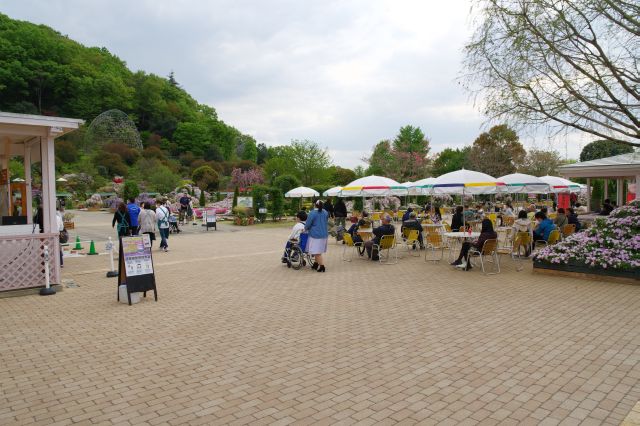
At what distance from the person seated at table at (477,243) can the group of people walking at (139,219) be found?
23.4 feet

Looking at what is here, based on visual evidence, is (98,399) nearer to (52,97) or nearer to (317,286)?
(317,286)

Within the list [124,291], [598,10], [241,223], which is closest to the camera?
[124,291]

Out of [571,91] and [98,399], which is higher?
[571,91]

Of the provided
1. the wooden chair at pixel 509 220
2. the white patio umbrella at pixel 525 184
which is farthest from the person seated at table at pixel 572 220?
the wooden chair at pixel 509 220

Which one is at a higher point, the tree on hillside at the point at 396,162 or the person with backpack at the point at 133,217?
the tree on hillside at the point at 396,162

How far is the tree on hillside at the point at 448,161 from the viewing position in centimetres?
5012

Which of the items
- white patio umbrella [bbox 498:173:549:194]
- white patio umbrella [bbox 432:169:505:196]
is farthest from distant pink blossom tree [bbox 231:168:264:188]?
white patio umbrella [bbox 432:169:505:196]

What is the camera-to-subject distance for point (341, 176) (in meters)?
43.1

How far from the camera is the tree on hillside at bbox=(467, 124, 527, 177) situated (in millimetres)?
41906

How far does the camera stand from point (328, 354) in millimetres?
4602

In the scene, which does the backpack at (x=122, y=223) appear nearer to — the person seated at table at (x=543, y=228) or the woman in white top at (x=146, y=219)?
the woman in white top at (x=146, y=219)

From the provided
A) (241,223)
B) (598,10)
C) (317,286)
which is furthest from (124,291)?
(241,223)

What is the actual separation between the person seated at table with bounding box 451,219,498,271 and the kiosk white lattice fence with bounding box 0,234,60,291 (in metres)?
8.43

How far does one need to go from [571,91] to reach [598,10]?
1.65 metres
